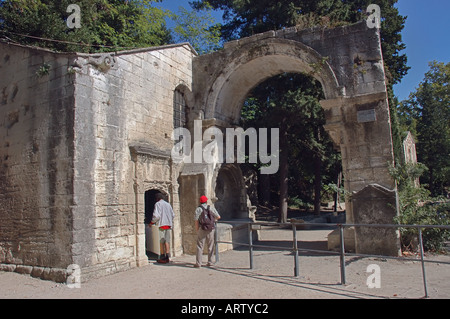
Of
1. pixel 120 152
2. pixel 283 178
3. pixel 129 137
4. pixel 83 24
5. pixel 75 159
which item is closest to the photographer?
pixel 75 159

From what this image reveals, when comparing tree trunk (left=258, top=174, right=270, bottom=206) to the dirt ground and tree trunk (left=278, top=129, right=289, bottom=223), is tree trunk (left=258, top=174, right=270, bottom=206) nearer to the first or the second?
tree trunk (left=278, top=129, right=289, bottom=223)

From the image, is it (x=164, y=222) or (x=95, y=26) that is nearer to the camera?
(x=164, y=222)

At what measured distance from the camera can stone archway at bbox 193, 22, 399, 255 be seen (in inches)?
307

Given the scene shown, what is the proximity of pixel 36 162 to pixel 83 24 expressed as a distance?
24.5 ft

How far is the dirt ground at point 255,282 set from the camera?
4.89 metres

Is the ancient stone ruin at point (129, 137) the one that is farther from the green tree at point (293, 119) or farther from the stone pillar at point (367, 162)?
the green tree at point (293, 119)

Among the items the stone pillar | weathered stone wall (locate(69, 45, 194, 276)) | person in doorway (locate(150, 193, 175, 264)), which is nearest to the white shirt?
person in doorway (locate(150, 193, 175, 264))

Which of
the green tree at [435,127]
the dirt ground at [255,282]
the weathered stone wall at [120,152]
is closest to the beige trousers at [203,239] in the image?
the dirt ground at [255,282]

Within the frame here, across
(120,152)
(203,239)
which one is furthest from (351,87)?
(120,152)

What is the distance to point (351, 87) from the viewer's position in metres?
8.31

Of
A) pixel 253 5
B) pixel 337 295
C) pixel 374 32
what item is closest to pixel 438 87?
pixel 253 5

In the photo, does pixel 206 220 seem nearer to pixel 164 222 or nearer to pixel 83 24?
pixel 164 222

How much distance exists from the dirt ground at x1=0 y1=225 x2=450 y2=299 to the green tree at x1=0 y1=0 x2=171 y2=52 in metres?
4.79

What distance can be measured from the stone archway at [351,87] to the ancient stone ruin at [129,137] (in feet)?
0.08
